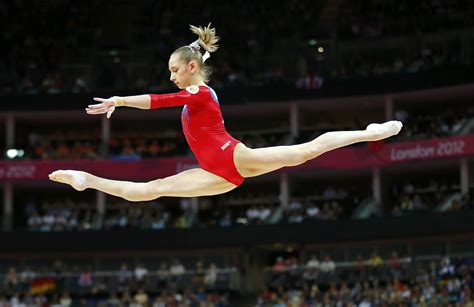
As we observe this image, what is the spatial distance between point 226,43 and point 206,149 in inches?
1258

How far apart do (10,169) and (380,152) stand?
1634cm

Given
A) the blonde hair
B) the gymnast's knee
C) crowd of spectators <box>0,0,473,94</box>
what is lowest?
the gymnast's knee

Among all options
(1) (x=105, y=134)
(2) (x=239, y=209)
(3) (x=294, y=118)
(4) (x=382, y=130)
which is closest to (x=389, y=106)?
(3) (x=294, y=118)

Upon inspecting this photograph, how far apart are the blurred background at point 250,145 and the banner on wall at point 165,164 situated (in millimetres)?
86

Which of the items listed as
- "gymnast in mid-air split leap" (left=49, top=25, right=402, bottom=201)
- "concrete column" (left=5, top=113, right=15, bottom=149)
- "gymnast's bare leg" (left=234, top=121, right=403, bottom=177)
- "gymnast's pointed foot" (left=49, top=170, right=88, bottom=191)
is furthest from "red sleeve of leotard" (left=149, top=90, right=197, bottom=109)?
"concrete column" (left=5, top=113, right=15, bottom=149)

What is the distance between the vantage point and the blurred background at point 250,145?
36.0 metres

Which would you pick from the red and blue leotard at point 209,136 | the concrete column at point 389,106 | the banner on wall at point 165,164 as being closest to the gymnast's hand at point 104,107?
the red and blue leotard at point 209,136

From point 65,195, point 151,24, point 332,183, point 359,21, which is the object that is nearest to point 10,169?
point 65,195

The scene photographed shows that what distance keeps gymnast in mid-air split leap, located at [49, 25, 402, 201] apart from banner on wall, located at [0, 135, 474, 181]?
27104 millimetres

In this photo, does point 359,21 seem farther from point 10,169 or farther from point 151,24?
point 10,169

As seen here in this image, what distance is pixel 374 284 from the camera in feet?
107

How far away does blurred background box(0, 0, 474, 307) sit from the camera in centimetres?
3600

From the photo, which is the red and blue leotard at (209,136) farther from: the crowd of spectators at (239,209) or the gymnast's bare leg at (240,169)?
the crowd of spectators at (239,209)

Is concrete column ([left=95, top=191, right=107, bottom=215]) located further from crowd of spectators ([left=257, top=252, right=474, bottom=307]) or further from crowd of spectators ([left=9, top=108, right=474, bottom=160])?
crowd of spectators ([left=257, top=252, right=474, bottom=307])
